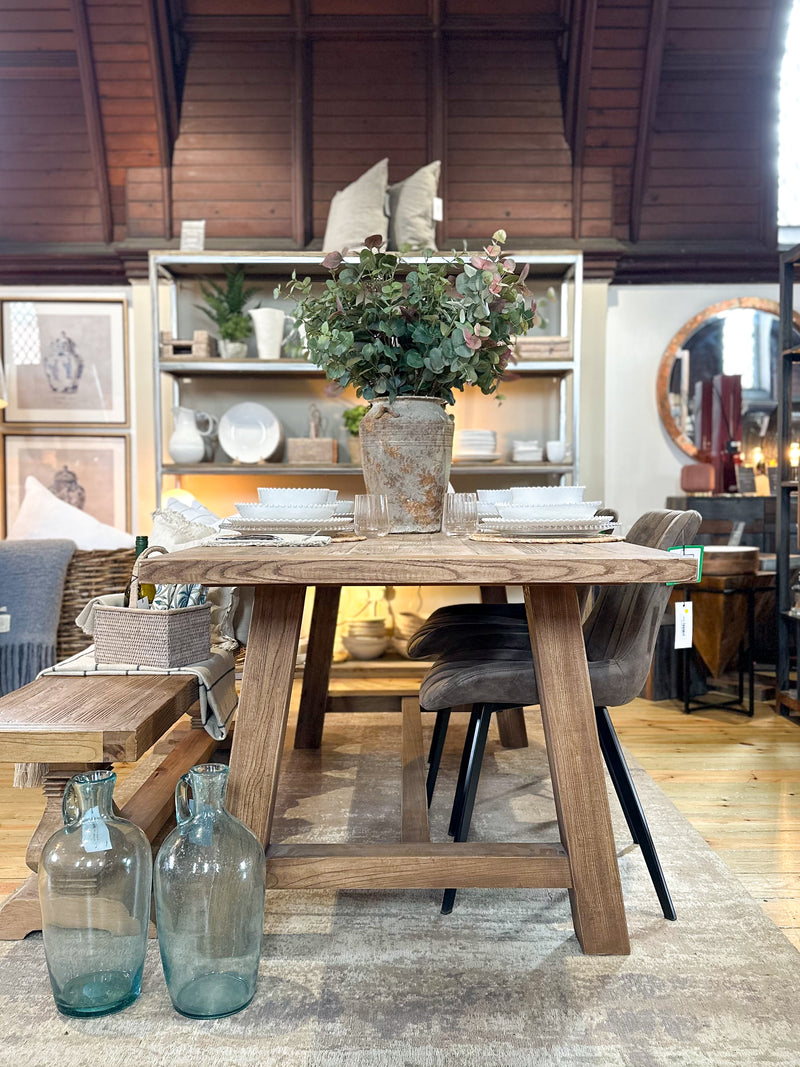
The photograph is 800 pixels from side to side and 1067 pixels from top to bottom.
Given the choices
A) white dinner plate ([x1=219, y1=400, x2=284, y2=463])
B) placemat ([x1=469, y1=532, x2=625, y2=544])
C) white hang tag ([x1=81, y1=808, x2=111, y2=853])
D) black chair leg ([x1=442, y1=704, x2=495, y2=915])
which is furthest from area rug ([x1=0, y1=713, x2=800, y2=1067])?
white dinner plate ([x1=219, y1=400, x2=284, y2=463])

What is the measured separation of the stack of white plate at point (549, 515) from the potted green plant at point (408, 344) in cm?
24

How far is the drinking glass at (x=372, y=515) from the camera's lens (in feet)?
5.84

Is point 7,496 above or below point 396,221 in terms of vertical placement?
below

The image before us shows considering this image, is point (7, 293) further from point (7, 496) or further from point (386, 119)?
point (386, 119)

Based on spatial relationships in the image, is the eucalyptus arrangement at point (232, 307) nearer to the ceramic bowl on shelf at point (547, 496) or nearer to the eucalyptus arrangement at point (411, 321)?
the eucalyptus arrangement at point (411, 321)

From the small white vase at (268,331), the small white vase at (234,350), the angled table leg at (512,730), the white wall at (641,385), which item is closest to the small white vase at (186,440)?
the small white vase at (234,350)

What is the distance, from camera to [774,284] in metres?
4.60

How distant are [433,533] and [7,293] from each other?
11.6 ft

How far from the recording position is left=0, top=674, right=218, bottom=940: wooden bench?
5.12ft

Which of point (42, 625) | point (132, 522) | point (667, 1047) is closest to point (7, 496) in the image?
point (132, 522)

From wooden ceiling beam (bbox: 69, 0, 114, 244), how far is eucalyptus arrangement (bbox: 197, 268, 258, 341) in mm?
652

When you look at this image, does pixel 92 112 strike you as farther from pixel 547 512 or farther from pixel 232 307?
pixel 547 512

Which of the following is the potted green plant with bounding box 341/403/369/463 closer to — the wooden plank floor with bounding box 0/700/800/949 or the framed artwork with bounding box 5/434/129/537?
the framed artwork with bounding box 5/434/129/537

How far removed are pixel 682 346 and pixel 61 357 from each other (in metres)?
3.10
